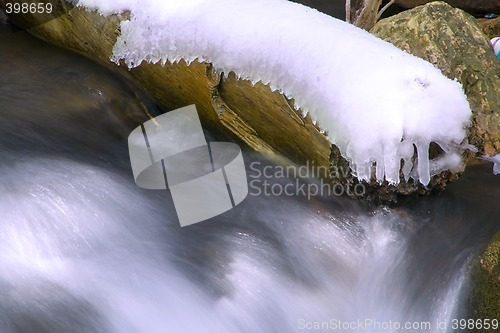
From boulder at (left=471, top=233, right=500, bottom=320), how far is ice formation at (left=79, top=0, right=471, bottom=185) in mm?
439

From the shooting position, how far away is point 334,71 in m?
3.08

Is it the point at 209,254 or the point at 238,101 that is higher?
the point at 238,101

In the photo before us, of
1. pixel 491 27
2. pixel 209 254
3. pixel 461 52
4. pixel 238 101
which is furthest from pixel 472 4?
pixel 209 254

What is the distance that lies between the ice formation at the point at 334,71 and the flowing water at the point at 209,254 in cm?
41

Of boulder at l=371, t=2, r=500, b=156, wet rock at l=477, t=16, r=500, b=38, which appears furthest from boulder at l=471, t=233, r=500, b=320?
wet rock at l=477, t=16, r=500, b=38

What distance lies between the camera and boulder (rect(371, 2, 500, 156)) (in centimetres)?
339

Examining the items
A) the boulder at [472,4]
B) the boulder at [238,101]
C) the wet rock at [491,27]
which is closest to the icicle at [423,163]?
the boulder at [238,101]

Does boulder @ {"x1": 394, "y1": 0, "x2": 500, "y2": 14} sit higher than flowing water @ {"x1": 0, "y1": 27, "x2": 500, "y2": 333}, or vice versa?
boulder @ {"x1": 394, "y1": 0, "x2": 500, "y2": 14}

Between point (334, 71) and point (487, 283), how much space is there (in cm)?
121

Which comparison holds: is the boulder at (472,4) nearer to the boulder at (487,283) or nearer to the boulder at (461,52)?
the boulder at (461,52)

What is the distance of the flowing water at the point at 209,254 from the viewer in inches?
119

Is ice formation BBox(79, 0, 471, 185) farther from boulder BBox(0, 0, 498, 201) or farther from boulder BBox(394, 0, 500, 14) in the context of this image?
boulder BBox(394, 0, 500, 14)

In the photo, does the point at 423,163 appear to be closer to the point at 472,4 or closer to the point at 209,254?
the point at 209,254

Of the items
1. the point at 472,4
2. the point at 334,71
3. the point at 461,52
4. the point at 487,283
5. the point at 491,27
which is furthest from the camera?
the point at 472,4
